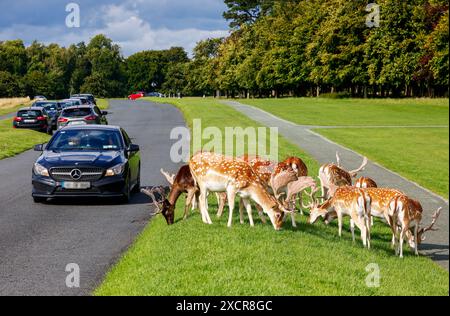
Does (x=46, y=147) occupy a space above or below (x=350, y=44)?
below

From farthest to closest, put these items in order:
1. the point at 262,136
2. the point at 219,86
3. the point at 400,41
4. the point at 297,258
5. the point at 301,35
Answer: the point at 219,86 → the point at 301,35 → the point at 400,41 → the point at 262,136 → the point at 297,258

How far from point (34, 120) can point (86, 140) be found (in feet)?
84.1

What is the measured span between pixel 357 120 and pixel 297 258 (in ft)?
131

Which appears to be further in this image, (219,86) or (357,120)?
(219,86)

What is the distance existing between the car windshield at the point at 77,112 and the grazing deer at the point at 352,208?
23.5 metres

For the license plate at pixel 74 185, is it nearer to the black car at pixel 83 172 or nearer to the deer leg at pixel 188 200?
the black car at pixel 83 172

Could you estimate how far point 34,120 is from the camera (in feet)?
131

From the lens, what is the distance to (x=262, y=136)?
33.6 metres

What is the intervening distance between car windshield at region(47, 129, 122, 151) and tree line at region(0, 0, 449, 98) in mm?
13782

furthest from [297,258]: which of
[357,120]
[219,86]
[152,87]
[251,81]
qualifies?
[152,87]

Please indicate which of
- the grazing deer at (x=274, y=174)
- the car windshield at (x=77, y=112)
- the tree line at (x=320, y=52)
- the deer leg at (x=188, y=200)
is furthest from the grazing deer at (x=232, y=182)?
the tree line at (x=320, y=52)

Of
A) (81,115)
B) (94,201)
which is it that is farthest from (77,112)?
(94,201)

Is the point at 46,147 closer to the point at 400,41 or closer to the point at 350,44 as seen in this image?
the point at 400,41

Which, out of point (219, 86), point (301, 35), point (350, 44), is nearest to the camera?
point (350, 44)
